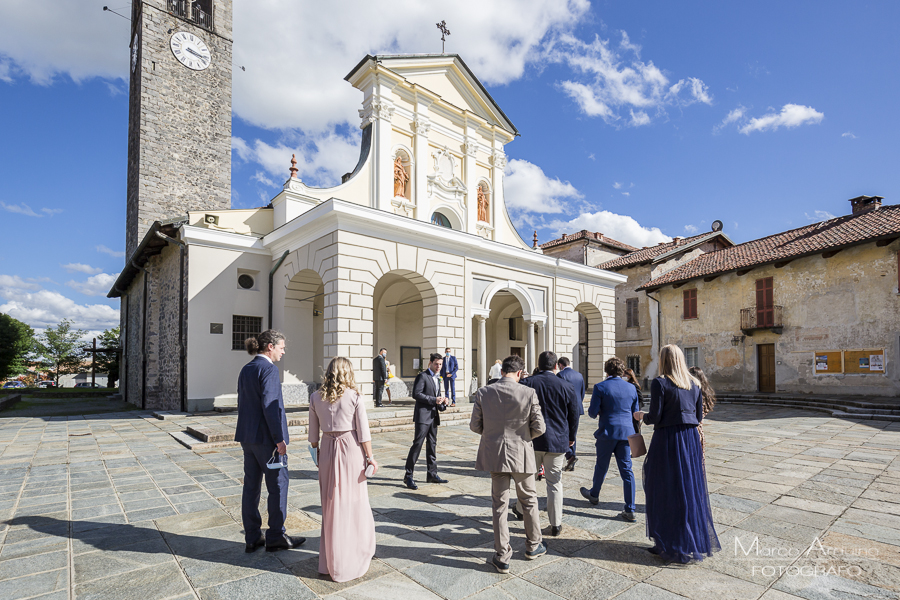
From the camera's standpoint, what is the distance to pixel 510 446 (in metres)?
3.72

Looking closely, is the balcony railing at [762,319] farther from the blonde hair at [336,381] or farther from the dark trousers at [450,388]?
the blonde hair at [336,381]

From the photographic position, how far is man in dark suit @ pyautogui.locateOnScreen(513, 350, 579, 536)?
4246mm

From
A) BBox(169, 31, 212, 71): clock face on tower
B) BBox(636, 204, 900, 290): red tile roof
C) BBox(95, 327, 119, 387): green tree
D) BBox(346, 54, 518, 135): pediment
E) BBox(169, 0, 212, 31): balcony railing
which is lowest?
BBox(95, 327, 119, 387): green tree

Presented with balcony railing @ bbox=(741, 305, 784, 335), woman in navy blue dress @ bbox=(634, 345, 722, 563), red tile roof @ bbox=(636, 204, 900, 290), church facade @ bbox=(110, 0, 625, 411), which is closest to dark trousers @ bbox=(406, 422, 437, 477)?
woman in navy blue dress @ bbox=(634, 345, 722, 563)

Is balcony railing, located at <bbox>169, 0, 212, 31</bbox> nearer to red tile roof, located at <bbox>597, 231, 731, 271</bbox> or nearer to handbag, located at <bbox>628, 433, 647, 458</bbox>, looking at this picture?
red tile roof, located at <bbox>597, 231, 731, 271</bbox>

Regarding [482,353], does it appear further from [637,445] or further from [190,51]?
[190,51]

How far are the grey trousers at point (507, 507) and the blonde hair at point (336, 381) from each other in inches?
52.1

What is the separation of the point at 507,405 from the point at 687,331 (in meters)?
22.6

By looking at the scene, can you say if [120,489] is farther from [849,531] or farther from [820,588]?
[849,531]

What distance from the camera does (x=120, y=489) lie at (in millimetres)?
5738

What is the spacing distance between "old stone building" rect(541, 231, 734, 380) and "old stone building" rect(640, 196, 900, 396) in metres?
0.67

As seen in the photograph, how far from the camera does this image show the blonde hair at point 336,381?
364 cm

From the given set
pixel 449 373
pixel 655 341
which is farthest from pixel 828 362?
pixel 449 373

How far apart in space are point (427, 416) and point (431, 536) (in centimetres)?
188
